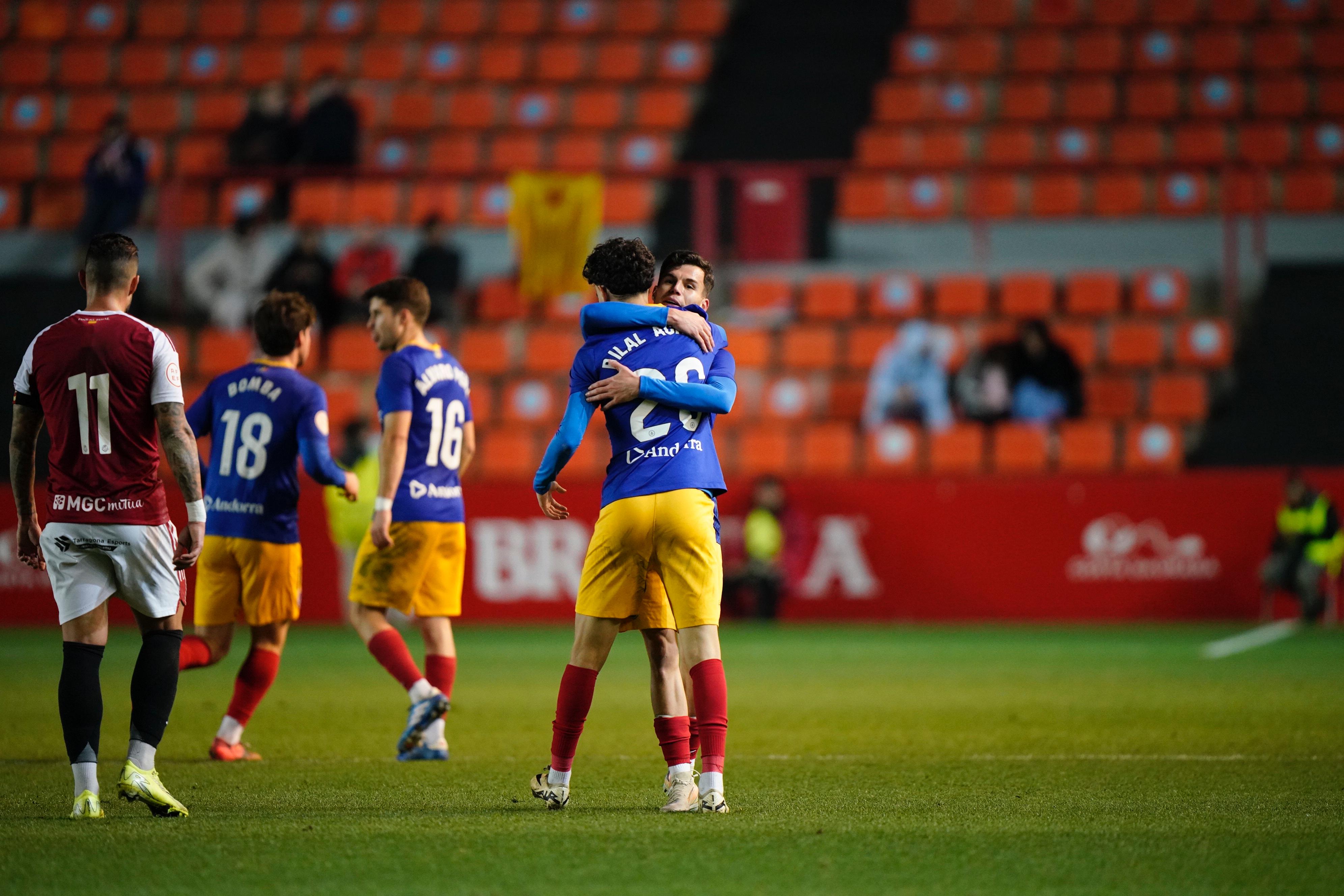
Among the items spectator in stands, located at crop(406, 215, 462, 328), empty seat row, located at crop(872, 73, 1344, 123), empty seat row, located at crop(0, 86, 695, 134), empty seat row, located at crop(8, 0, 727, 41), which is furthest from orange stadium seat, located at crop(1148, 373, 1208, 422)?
empty seat row, located at crop(8, 0, 727, 41)

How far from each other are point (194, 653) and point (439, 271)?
419 inches

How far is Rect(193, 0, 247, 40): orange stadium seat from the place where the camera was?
76.3 ft

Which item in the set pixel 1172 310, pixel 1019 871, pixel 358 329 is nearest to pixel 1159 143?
pixel 1172 310

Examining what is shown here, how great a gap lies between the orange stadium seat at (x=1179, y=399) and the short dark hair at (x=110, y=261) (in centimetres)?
1362

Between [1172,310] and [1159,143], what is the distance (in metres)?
2.63

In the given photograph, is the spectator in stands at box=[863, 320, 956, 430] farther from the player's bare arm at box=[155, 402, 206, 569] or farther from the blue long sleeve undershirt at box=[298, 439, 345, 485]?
the player's bare arm at box=[155, 402, 206, 569]

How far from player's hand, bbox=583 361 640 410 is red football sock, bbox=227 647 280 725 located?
2.55m

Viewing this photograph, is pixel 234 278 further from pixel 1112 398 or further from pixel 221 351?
pixel 1112 398

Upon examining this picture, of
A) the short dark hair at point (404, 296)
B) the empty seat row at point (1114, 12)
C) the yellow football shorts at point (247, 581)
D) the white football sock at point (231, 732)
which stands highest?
the empty seat row at point (1114, 12)

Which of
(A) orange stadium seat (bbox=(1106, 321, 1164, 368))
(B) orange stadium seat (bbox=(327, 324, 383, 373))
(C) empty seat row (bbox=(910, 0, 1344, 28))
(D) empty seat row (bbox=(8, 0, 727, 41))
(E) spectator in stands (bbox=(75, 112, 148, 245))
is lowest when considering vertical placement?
(A) orange stadium seat (bbox=(1106, 321, 1164, 368))

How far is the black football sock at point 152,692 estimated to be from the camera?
5723mm

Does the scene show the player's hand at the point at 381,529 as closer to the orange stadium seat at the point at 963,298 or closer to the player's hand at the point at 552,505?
the player's hand at the point at 552,505

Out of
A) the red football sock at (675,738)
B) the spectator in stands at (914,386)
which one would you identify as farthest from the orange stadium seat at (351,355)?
the red football sock at (675,738)

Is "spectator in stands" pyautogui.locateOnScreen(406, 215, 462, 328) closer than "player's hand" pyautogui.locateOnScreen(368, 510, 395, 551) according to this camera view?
No
